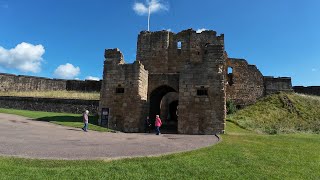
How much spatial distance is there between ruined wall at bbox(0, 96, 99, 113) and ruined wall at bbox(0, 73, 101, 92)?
6792 mm

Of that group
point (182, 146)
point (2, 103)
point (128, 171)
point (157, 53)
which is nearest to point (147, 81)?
point (157, 53)

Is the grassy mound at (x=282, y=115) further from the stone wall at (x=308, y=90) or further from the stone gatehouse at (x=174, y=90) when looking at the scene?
the stone gatehouse at (x=174, y=90)

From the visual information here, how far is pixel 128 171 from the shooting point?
30.2 ft

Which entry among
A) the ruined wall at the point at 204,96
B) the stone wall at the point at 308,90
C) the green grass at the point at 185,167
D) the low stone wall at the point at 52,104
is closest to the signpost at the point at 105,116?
the ruined wall at the point at 204,96

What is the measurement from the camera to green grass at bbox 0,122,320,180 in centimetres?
877

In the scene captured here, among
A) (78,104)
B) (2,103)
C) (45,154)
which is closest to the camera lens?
(45,154)

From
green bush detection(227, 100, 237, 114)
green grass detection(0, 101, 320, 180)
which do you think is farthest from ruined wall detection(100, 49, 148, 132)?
green bush detection(227, 100, 237, 114)

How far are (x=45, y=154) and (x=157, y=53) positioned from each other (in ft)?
70.1

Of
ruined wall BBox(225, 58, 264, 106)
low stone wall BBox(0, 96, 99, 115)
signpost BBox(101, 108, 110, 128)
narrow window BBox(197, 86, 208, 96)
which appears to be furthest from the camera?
ruined wall BBox(225, 58, 264, 106)

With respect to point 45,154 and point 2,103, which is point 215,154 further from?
point 2,103

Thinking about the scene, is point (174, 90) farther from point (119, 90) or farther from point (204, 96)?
point (119, 90)

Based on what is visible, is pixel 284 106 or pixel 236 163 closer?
pixel 236 163

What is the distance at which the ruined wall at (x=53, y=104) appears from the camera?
29.8 m

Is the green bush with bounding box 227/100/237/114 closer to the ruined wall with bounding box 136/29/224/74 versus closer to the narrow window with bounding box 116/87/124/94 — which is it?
the ruined wall with bounding box 136/29/224/74
